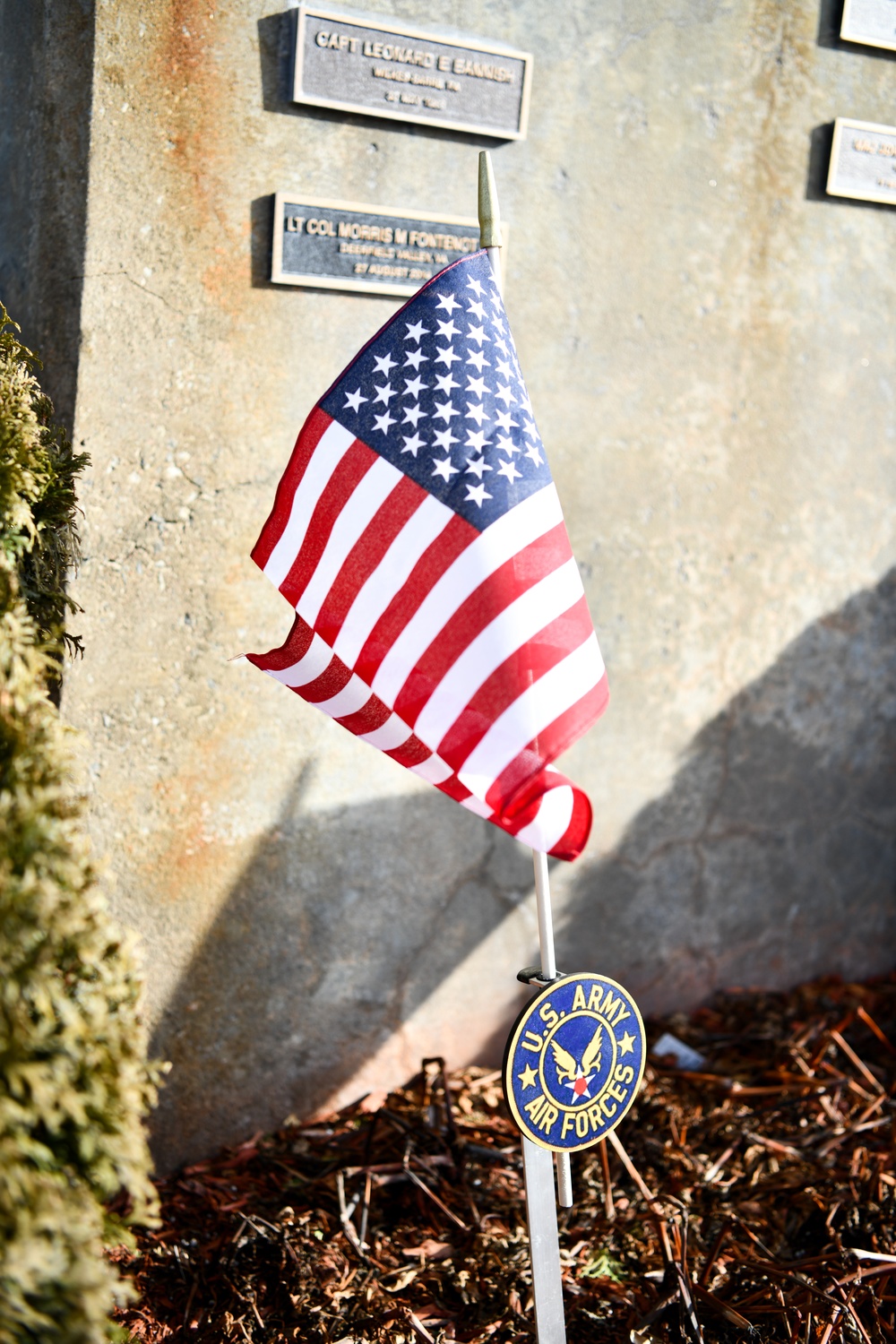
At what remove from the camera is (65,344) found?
2426 millimetres

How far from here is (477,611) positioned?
1.81m

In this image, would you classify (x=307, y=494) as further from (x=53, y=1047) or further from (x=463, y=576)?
(x=53, y=1047)

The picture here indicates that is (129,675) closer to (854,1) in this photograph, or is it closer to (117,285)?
(117,285)

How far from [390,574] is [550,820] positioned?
0.52 metres

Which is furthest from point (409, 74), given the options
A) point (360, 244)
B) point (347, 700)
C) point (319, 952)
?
point (319, 952)

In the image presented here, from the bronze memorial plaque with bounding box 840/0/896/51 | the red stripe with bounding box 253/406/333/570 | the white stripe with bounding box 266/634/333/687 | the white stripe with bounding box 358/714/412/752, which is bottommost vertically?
the white stripe with bounding box 358/714/412/752

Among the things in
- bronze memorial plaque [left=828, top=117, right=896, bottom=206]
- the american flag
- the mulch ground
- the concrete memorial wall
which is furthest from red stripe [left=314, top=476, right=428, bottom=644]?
bronze memorial plaque [left=828, top=117, right=896, bottom=206]

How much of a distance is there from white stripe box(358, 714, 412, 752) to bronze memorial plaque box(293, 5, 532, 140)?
5.05ft

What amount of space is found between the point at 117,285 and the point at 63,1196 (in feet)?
6.31

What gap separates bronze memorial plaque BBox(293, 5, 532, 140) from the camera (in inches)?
97.0

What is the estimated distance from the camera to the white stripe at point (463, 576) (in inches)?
71.1

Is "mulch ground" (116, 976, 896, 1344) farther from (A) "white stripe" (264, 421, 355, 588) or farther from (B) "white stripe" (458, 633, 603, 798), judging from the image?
(A) "white stripe" (264, 421, 355, 588)

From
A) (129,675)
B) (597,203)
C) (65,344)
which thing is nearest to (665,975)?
(129,675)

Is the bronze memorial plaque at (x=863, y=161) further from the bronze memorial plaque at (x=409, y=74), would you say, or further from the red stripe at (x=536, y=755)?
the red stripe at (x=536, y=755)
